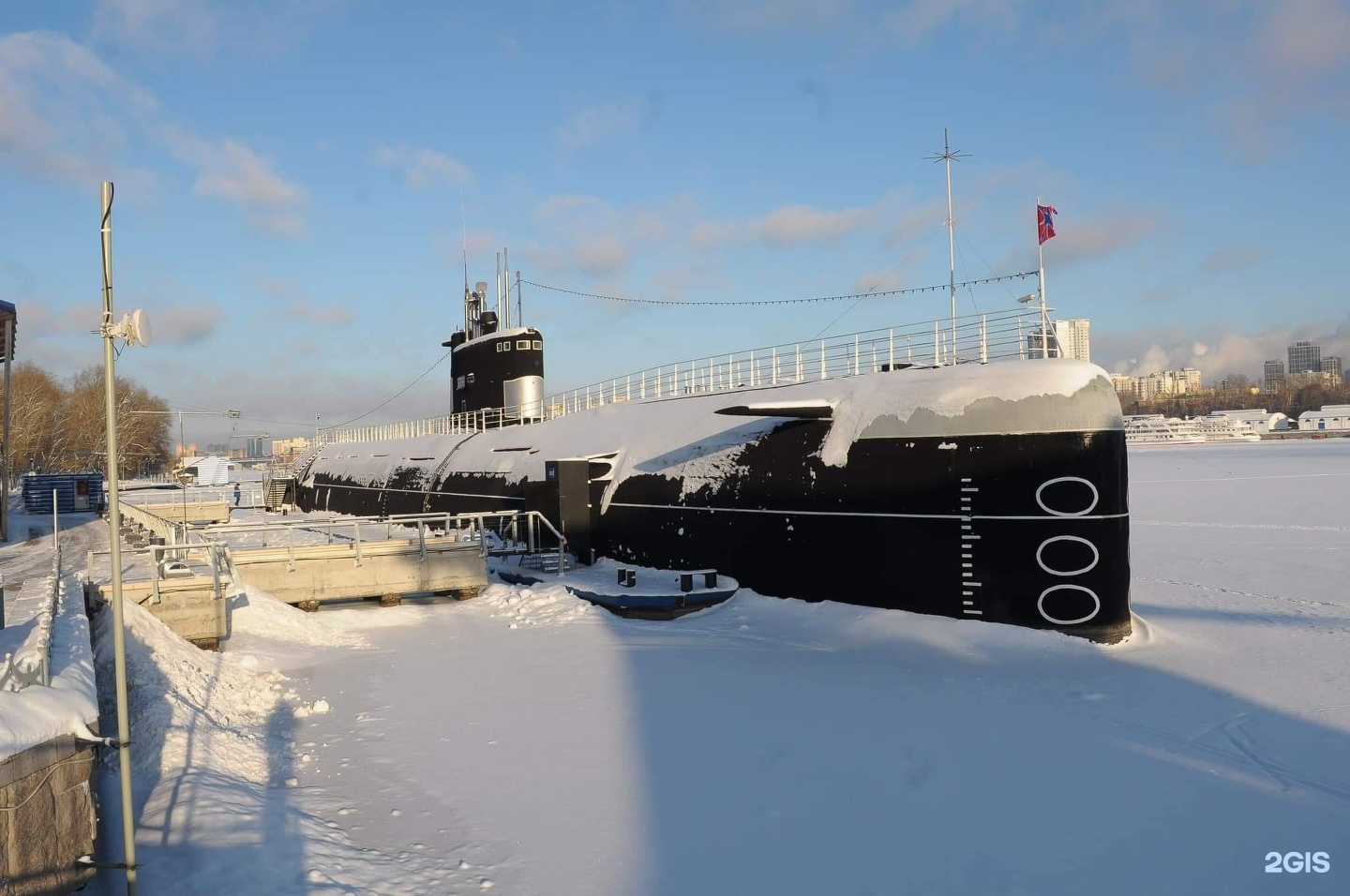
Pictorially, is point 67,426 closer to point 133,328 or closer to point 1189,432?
point 133,328

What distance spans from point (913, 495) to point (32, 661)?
10923mm

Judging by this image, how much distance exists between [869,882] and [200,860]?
4559 mm

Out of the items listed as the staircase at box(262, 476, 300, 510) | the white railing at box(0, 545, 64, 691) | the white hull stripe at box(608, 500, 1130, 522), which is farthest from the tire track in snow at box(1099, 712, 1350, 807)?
the staircase at box(262, 476, 300, 510)

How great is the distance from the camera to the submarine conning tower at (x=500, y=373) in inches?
1201

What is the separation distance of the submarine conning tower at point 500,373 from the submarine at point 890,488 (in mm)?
8415

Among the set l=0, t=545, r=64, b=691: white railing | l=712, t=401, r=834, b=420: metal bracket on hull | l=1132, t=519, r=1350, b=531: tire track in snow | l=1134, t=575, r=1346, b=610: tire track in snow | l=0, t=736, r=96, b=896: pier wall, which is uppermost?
l=712, t=401, r=834, b=420: metal bracket on hull

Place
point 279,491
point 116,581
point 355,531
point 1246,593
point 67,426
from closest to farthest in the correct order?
point 116,581, point 355,531, point 1246,593, point 279,491, point 67,426

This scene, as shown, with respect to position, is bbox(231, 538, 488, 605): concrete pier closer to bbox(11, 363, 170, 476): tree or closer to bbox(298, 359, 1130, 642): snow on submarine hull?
bbox(298, 359, 1130, 642): snow on submarine hull

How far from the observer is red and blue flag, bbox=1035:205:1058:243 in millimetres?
15008

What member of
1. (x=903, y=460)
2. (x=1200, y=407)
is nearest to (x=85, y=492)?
(x=903, y=460)

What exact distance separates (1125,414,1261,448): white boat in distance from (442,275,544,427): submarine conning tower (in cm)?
10862

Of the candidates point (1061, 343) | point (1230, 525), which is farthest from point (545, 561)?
point (1230, 525)

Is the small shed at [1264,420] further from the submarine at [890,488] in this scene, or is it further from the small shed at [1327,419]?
the submarine at [890,488]

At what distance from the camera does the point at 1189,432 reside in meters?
135
